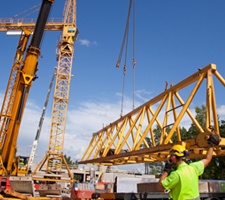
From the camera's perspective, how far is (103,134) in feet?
54.0

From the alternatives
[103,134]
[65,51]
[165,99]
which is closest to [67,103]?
[65,51]

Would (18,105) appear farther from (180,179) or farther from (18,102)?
(180,179)

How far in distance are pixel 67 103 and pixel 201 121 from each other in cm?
2196

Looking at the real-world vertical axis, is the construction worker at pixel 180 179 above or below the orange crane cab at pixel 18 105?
below

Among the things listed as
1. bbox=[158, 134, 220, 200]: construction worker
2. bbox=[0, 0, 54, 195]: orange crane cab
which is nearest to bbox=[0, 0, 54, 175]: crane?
bbox=[0, 0, 54, 195]: orange crane cab

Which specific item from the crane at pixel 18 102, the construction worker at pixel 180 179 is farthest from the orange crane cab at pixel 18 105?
the construction worker at pixel 180 179

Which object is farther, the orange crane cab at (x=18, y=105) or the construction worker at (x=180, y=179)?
the orange crane cab at (x=18, y=105)

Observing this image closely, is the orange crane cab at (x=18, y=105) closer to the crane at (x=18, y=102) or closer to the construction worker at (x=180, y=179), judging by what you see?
the crane at (x=18, y=102)

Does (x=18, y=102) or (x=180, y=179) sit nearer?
(x=180, y=179)

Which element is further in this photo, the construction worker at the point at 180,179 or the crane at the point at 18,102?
the crane at the point at 18,102

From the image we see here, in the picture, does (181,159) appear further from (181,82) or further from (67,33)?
(67,33)

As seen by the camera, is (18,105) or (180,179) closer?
(180,179)

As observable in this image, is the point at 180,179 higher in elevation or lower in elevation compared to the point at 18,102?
lower

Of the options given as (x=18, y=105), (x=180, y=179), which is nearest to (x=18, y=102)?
(x=18, y=105)
